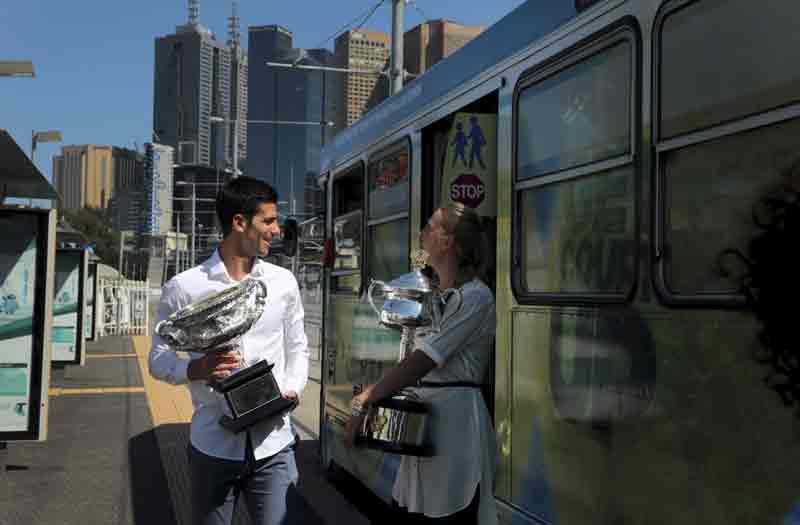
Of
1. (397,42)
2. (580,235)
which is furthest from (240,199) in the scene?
(397,42)

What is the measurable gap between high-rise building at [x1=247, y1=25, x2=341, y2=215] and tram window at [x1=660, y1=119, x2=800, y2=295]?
15830 millimetres

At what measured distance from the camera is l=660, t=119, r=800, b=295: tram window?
2148 mm

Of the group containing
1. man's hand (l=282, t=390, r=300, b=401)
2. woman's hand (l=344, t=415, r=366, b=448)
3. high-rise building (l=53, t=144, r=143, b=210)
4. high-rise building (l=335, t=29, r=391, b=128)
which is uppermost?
high-rise building (l=53, t=144, r=143, b=210)

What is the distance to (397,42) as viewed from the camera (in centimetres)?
1418

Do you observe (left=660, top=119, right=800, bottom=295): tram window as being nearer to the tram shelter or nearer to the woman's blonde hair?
the woman's blonde hair

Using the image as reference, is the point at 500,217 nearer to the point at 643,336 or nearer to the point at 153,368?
the point at 643,336

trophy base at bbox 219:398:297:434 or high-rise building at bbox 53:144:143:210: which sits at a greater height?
high-rise building at bbox 53:144:143:210

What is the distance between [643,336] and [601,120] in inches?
30.9

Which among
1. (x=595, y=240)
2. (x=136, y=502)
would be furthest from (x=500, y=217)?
(x=136, y=502)

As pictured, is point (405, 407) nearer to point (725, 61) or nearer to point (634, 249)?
point (634, 249)

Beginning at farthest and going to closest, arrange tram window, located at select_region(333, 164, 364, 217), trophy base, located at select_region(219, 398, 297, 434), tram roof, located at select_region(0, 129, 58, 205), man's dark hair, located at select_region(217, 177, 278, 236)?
tram roof, located at select_region(0, 129, 58, 205)
tram window, located at select_region(333, 164, 364, 217)
man's dark hair, located at select_region(217, 177, 278, 236)
trophy base, located at select_region(219, 398, 297, 434)

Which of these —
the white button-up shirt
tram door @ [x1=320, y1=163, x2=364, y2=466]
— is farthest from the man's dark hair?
tram door @ [x1=320, y1=163, x2=364, y2=466]

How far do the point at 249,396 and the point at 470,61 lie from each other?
2.06 m

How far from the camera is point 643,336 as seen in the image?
261cm
